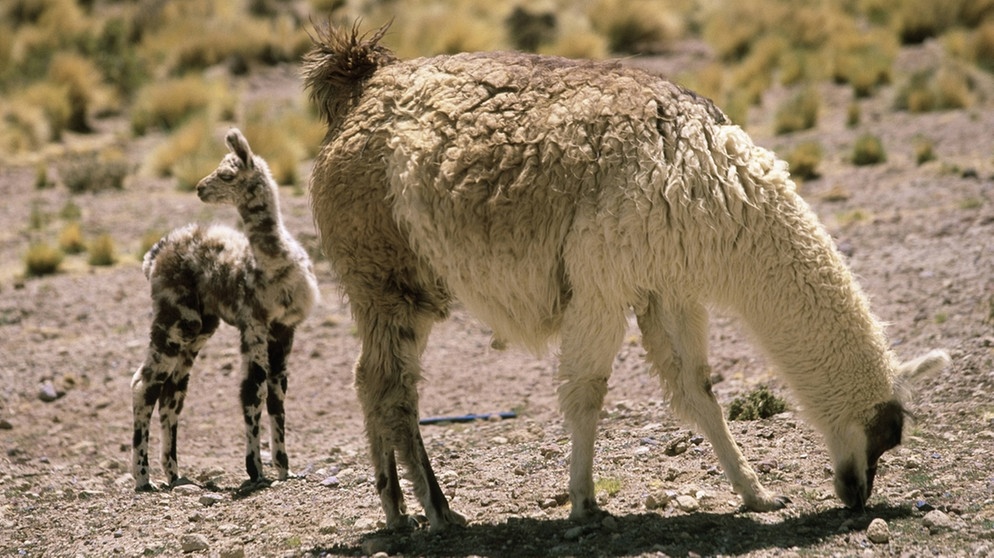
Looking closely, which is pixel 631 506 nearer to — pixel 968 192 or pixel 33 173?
pixel 968 192

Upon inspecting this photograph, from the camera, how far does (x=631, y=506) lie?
6.68 meters

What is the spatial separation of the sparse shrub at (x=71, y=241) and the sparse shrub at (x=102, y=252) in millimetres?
592

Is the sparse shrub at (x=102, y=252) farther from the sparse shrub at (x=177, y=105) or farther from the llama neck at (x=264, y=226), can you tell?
the sparse shrub at (x=177, y=105)

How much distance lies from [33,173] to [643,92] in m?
15.4

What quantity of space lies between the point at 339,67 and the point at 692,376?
8.93 ft

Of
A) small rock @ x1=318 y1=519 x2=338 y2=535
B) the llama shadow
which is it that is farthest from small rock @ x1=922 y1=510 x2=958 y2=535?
small rock @ x1=318 y1=519 x2=338 y2=535

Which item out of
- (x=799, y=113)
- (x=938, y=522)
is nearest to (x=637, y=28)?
(x=799, y=113)

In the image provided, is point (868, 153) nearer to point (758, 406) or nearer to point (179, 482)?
point (758, 406)

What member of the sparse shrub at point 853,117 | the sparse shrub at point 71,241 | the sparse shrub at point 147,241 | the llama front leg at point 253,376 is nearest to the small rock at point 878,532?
the llama front leg at point 253,376

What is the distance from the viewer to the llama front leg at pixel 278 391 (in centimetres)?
835

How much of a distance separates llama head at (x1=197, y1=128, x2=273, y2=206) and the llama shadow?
3.03 m

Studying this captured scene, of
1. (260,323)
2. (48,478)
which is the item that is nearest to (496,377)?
(260,323)

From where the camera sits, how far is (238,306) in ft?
27.8

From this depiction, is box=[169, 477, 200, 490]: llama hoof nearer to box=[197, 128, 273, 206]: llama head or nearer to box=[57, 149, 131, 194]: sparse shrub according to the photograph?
box=[197, 128, 273, 206]: llama head
